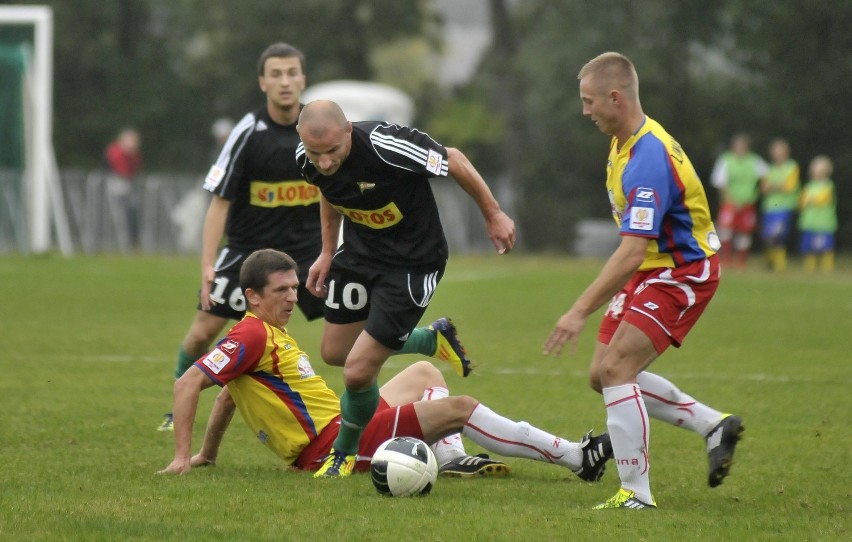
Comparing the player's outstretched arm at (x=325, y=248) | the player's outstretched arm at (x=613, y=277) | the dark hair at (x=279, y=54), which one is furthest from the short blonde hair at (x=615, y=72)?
the dark hair at (x=279, y=54)

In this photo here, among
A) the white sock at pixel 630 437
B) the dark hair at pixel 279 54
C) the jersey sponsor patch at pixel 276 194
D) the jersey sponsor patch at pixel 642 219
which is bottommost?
the white sock at pixel 630 437

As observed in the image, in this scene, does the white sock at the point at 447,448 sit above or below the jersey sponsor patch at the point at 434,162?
below

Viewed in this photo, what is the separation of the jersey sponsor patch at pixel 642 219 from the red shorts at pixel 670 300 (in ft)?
1.29

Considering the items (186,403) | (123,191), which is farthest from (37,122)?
(186,403)

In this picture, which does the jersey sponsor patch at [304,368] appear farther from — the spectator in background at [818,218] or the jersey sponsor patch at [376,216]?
the spectator in background at [818,218]

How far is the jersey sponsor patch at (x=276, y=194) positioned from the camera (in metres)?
8.38

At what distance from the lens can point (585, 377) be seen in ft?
34.4

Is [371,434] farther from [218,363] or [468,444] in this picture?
[468,444]

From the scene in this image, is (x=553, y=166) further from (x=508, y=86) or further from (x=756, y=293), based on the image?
(x=756, y=293)

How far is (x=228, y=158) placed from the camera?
818 cm

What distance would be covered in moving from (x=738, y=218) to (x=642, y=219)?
19.5 meters

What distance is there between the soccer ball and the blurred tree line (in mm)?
20705

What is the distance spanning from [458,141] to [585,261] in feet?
34.4

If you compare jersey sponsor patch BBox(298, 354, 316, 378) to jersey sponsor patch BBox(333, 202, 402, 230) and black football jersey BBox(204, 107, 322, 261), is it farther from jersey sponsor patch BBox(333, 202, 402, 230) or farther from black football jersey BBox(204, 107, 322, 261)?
black football jersey BBox(204, 107, 322, 261)
